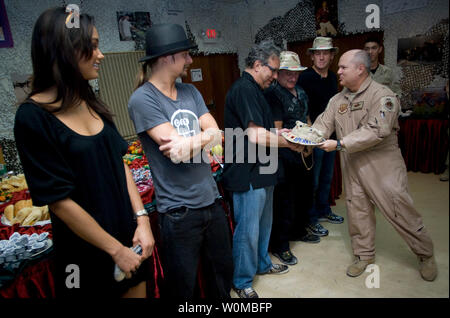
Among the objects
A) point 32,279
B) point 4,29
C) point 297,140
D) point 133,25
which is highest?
point 133,25

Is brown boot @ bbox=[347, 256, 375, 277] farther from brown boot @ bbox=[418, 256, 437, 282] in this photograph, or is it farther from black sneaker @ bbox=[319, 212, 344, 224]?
brown boot @ bbox=[418, 256, 437, 282]

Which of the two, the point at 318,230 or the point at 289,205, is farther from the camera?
the point at 318,230

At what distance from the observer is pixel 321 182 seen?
2.98 meters

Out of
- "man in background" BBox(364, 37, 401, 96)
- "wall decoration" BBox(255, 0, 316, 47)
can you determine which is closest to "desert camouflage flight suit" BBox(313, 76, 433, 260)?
"man in background" BBox(364, 37, 401, 96)

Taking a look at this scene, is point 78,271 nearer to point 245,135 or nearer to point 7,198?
point 245,135

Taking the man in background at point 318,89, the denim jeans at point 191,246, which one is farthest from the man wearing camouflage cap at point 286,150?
the denim jeans at point 191,246

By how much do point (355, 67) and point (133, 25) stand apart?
3.48m

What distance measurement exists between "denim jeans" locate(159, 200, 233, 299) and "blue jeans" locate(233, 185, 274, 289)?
0.36 meters

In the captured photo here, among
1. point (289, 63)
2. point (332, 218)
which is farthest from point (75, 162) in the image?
point (332, 218)

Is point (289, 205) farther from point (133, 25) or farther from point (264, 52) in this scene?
point (133, 25)

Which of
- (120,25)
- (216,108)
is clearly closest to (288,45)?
(216,108)

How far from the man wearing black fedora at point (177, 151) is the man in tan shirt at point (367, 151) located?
0.84m

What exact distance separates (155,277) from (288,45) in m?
4.59
